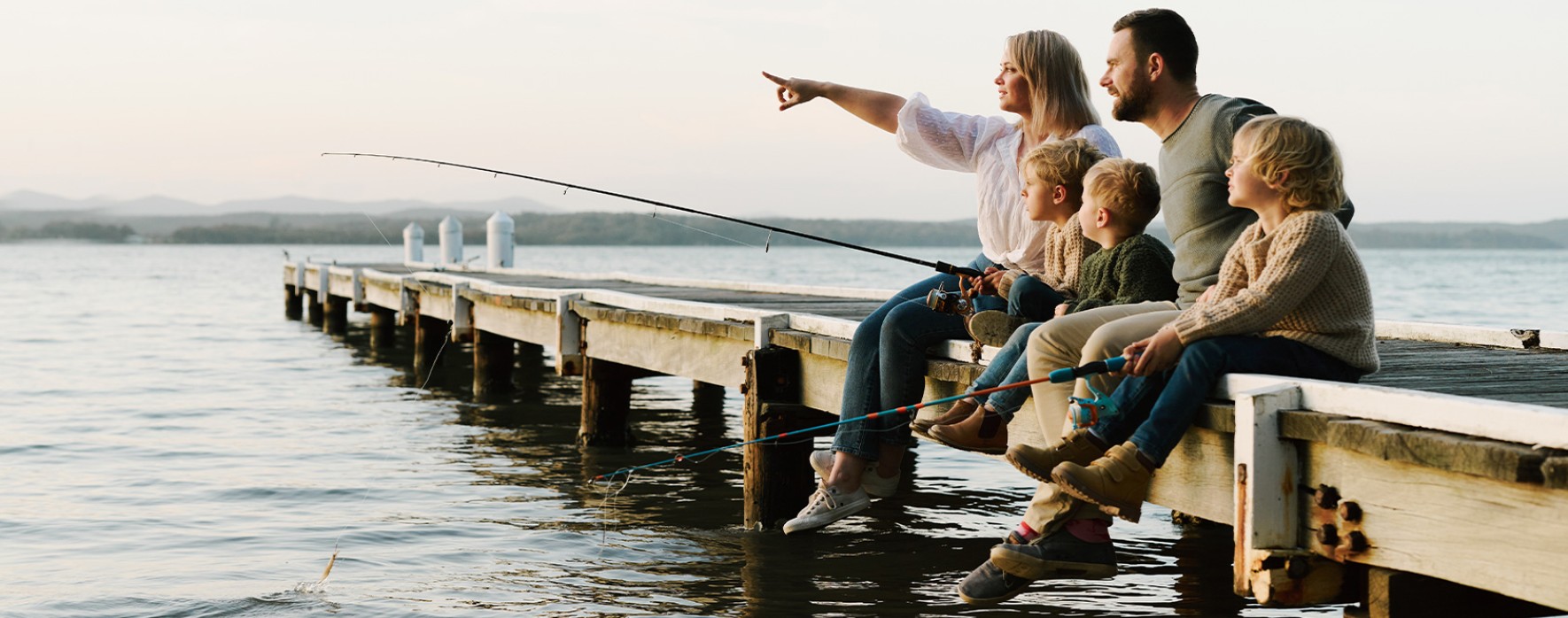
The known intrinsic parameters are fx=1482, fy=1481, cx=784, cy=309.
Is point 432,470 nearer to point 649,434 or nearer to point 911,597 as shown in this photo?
point 649,434

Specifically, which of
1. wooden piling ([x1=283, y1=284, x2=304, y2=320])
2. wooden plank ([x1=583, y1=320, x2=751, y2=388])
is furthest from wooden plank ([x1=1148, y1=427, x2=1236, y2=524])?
A: wooden piling ([x1=283, y1=284, x2=304, y2=320])

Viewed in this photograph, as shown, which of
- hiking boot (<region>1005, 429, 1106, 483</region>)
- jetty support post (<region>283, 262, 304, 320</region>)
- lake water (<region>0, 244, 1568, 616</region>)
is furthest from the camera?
jetty support post (<region>283, 262, 304, 320</region>)

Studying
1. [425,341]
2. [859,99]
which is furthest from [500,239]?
[859,99]

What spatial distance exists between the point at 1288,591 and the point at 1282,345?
65cm

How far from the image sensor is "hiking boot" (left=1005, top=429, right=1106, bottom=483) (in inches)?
154

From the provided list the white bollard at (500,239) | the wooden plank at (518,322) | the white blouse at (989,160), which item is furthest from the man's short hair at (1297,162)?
the white bollard at (500,239)

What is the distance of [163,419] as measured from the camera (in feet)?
42.9

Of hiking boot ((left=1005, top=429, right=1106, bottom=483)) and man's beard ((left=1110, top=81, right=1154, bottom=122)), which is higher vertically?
man's beard ((left=1110, top=81, right=1154, bottom=122))

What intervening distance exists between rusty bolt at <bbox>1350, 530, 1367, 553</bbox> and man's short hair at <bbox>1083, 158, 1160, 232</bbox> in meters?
1.45

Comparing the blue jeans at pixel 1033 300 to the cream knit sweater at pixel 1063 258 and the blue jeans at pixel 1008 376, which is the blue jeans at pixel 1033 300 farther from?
the blue jeans at pixel 1008 376

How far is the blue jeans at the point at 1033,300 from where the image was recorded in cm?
489

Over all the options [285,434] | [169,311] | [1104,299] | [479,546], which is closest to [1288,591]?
[1104,299]

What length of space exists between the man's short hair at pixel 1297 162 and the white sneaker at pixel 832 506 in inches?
86.9

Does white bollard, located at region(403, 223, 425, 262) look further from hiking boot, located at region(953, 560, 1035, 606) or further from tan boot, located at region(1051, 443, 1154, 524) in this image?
tan boot, located at region(1051, 443, 1154, 524)
